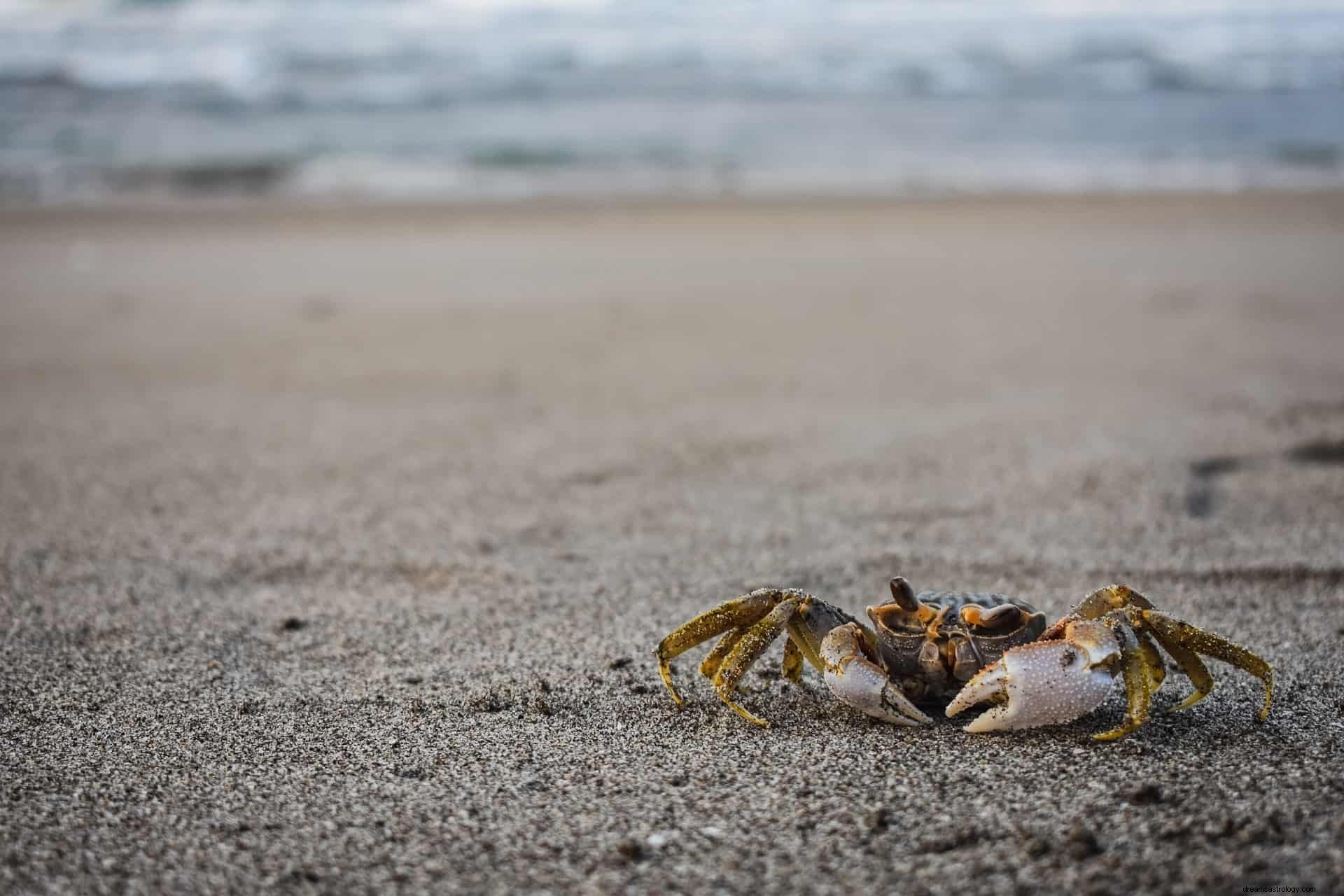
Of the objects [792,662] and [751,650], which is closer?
[751,650]

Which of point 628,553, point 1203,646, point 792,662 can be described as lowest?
point 628,553

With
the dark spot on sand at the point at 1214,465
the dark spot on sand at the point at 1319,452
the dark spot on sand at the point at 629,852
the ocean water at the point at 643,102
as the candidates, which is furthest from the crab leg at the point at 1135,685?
the ocean water at the point at 643,102

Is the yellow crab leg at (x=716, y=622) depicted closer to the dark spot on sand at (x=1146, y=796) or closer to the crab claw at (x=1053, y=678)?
the crab claw at (x=1053, y=678)

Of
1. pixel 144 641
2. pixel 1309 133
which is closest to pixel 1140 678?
pixel 144 641

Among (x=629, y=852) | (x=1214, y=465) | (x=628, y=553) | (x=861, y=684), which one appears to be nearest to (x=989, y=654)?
(x=861, y=684)

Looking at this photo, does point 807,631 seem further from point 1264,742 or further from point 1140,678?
point 1264,742

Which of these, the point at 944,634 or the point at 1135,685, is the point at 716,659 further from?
the point at 1135,685

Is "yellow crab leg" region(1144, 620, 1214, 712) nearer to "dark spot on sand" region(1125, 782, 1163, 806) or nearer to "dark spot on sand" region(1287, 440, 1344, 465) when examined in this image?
"dark spot on sand" region(1125, 782, 1163, 806)
